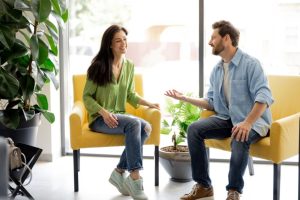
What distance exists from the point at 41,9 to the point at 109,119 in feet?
2.78

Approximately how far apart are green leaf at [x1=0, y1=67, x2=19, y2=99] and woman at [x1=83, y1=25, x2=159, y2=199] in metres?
0.51

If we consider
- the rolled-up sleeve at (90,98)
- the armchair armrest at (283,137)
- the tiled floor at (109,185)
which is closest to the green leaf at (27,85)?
the rolled-up sleeve at (90,98)

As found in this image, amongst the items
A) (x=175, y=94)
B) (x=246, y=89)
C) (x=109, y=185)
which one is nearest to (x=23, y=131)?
(x=109, y=185)

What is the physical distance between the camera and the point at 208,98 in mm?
3594

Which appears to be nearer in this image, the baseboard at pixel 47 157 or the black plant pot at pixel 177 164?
the black plant pot at pixel 177 164

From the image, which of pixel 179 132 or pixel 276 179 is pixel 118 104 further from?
pixel 276 179

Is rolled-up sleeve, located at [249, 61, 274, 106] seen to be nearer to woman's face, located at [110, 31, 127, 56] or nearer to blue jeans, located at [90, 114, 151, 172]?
blue jeans, located at [90, 114, 151, 172]

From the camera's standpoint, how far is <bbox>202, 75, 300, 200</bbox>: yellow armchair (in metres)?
3.06

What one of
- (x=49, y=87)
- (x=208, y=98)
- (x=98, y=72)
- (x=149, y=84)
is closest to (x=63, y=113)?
(x=49, y=87)

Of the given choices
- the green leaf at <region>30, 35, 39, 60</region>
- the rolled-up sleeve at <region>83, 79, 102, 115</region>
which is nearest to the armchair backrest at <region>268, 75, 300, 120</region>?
the rolled-up sleeve at <region>83, 79, 102, 115</region>

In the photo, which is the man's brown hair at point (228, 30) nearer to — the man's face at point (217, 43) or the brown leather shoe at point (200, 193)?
the man's face at point (217, 43)

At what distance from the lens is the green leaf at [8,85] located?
322 cm

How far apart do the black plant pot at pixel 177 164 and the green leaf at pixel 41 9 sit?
135 centimetres

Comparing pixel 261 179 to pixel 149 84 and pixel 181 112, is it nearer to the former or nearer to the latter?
pixel 181 112
